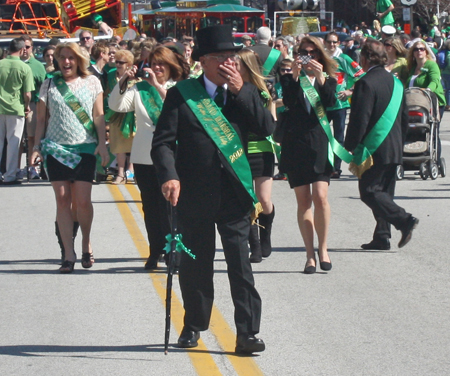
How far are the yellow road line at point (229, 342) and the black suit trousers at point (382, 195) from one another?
2.26 meters

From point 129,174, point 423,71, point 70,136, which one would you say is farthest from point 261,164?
point 129,174

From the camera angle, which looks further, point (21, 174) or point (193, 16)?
point (193, 16)

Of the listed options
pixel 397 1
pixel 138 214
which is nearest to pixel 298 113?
pixel 138 214

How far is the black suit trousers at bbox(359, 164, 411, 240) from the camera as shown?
8312 millimetres

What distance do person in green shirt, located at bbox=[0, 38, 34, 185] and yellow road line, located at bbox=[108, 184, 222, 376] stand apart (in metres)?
1.87

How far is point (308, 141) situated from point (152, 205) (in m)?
1.49

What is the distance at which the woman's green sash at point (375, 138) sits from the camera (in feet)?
26.9

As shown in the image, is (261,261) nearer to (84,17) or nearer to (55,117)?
(55,117)

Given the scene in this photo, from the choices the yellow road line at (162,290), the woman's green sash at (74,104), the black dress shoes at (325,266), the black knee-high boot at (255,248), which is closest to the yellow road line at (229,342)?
the yellow road line at (162,290)

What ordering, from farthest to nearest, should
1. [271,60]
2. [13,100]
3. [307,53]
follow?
1. [13,100]
2. [271,60]
3. [307,53]

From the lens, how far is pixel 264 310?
21.9ft

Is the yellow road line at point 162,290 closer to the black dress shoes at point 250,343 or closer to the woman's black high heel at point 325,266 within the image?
the black dress shoes at point 250,343

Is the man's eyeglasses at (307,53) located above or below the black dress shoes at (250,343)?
above

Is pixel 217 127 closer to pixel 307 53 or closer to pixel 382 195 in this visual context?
pixel 307 53
